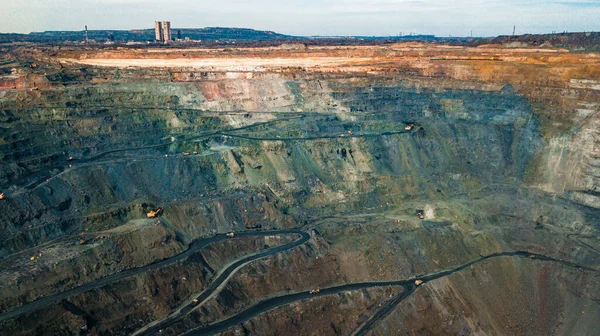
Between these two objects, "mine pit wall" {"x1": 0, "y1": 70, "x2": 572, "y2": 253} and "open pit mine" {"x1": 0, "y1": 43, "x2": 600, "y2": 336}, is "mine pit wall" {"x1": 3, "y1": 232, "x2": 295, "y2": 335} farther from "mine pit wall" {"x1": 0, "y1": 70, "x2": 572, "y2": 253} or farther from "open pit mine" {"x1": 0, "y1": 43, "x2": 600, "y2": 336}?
"mine pit wall" {"x1": 0, "y1": 70, "x2": 572, "y2": 253}

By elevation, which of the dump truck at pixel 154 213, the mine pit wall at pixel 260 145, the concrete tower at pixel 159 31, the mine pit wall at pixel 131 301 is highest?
the concrete tower at pixel 159 31

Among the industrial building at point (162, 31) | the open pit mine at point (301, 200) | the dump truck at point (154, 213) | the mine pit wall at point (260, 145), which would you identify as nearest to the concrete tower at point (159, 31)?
the industrial building at point (162, 31)

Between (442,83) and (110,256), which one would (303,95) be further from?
(110,256)

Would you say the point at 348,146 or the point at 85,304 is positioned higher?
the point at 348,146

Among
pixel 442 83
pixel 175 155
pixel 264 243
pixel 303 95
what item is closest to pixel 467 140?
pixel 442 83

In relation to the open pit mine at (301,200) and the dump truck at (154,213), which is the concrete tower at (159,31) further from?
the dump truck at (154,213)

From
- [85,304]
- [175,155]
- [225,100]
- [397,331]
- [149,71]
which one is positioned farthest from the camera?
[149,71]
